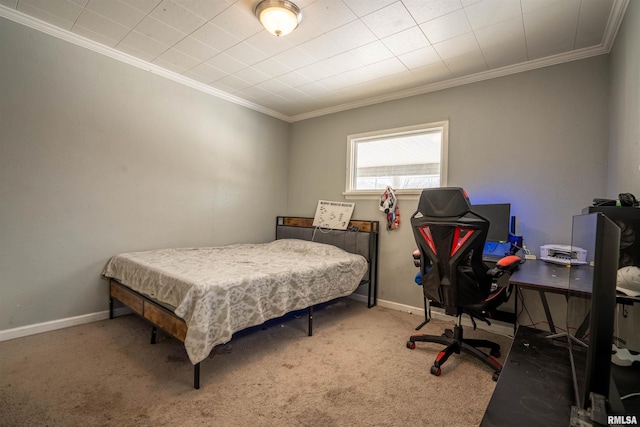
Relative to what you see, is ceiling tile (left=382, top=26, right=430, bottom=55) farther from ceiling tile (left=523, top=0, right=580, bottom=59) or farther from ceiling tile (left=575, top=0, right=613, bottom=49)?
ceiling tile (left=575, top=0, right=613, bottom=49)

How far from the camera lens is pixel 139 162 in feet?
10.5

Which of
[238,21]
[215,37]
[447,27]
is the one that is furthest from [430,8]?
[215,37]

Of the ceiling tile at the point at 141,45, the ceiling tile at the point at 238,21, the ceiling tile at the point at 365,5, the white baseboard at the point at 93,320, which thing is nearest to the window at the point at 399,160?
the white baseboard at the point at 93,320

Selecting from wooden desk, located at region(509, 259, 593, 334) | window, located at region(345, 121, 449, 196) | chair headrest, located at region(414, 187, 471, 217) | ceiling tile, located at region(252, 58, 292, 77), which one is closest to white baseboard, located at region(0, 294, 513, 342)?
wooden desk, located at region(509, 259, 593, 334)

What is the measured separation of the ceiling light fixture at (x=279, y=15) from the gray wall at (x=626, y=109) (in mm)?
2190

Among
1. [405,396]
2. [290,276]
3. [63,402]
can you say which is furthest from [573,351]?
[63,402]

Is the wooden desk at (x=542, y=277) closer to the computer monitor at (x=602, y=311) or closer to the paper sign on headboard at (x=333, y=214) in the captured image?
the computer monitor at (x=602, y=311)

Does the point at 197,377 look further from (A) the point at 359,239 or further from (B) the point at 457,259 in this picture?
(A) the point at 359,239

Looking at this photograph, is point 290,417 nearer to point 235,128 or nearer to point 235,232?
point 235,232

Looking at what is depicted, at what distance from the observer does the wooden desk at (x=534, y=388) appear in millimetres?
694

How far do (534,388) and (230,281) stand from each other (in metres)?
1.78

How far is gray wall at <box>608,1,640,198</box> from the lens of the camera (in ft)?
5.92

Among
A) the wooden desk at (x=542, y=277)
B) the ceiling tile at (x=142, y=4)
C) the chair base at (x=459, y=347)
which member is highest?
the ceiling tile at (x=142, y=4)

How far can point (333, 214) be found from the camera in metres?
A: 4.20
